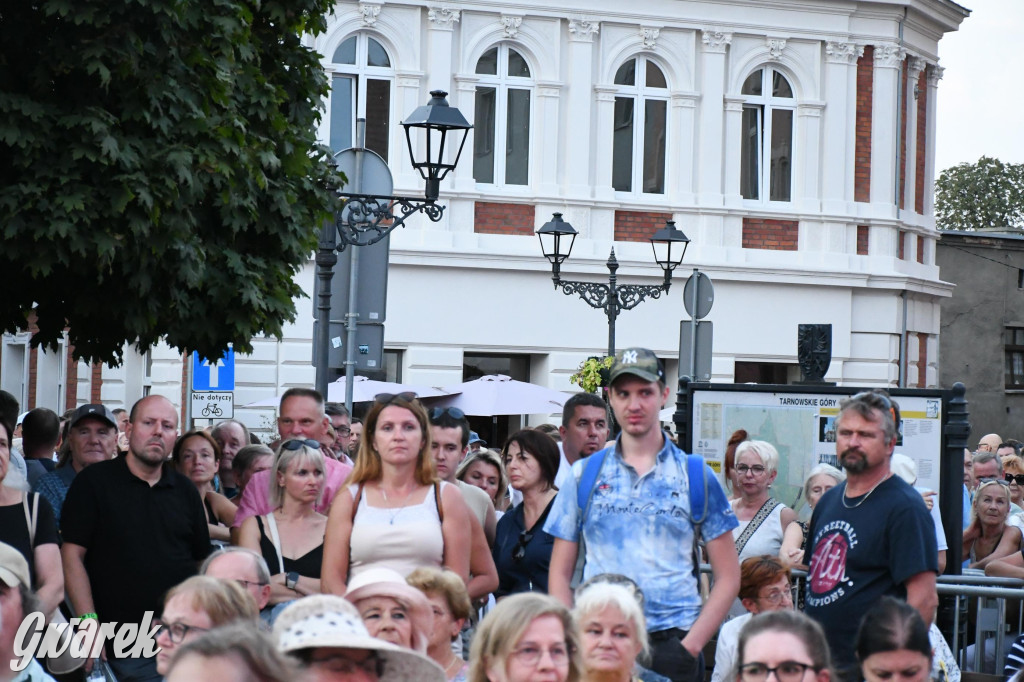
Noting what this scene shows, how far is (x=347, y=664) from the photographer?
3.81 metres

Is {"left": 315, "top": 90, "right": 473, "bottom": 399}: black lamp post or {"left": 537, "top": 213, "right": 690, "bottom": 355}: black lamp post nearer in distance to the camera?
{"left": 315, "top": 90, "right": 473, "bottom": 399}: black lamp post

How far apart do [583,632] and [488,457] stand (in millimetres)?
4093

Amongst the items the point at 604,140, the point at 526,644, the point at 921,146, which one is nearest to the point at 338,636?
the point at 526,644

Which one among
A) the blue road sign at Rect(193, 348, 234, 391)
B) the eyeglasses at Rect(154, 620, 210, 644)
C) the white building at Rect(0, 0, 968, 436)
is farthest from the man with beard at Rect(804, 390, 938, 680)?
the white building at Rect(0, 0, 968, 436)

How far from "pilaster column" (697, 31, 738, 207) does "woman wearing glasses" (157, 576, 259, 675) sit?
2369 cm

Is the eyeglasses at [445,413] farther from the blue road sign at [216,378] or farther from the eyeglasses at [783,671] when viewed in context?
the blue road sign at [216,378]

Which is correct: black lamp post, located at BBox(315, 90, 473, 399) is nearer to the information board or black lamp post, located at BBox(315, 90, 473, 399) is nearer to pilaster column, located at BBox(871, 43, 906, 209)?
the information board

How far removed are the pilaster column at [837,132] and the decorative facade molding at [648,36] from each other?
335cm

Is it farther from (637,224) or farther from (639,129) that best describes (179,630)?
(639,129)

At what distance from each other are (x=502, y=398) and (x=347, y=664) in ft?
61.3

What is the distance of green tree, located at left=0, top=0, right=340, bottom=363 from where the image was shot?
10.1m

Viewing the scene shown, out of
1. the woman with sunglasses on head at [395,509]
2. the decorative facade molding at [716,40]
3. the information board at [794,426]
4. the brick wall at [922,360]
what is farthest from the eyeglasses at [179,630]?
the brick wall at [922,360]

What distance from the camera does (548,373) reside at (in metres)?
27.5

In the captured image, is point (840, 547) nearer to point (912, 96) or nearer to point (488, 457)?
point (488, 457)
